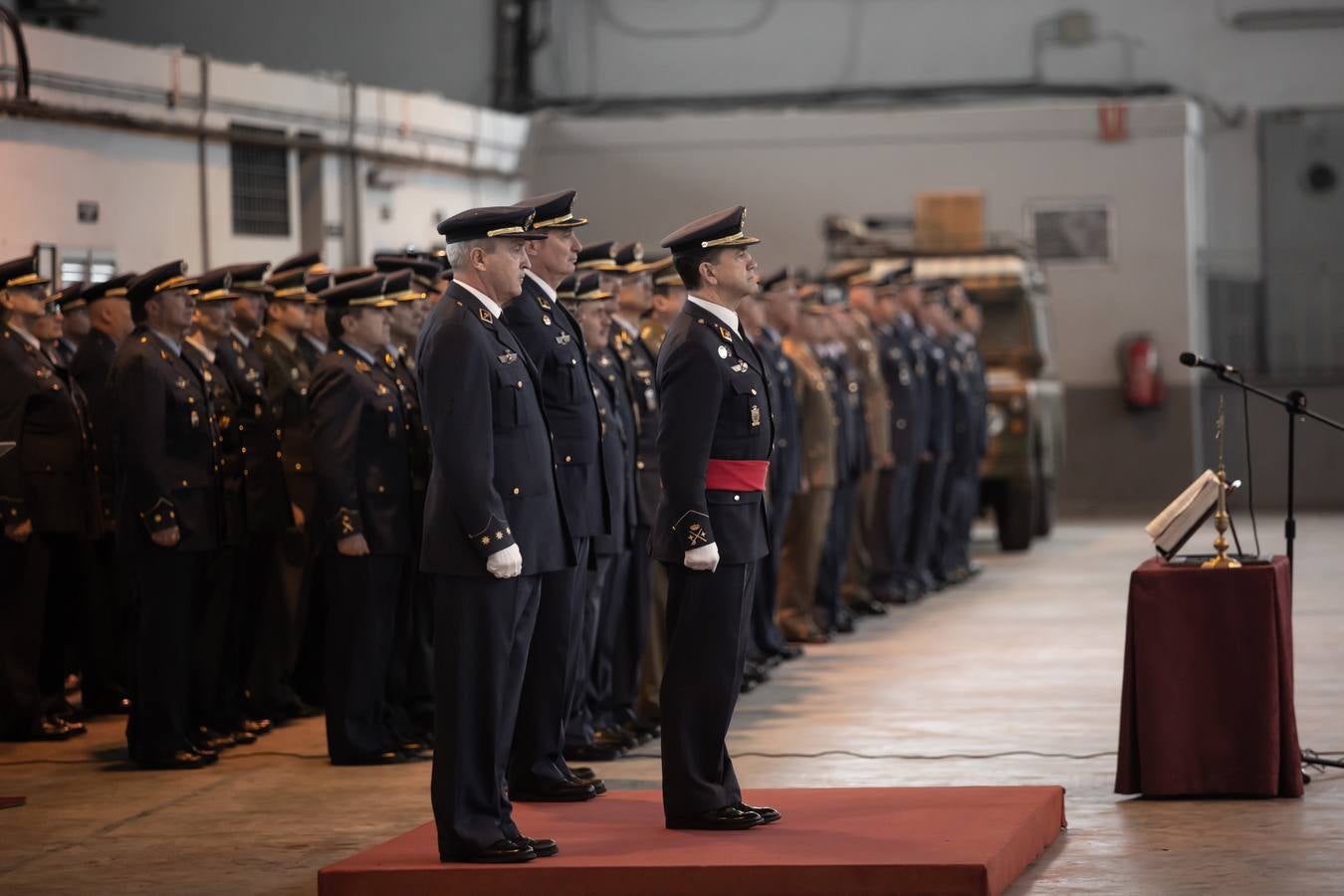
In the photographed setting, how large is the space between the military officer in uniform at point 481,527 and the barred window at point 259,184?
29.0 feet

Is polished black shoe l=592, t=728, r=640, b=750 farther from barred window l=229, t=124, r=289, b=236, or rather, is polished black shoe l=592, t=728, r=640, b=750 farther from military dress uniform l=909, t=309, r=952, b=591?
barred window l=229, t=124, r=289, b=236

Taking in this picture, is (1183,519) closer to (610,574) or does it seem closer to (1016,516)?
(610,574)

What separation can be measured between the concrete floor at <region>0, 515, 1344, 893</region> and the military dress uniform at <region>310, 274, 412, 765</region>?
0.29m

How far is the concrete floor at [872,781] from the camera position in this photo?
630 centimetres

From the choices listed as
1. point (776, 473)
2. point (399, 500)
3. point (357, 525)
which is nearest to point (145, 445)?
point (357, 525)

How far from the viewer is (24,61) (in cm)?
1155

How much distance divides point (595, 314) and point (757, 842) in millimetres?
2889

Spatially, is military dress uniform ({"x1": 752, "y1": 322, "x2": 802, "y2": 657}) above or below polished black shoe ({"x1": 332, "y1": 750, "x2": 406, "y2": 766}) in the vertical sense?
above

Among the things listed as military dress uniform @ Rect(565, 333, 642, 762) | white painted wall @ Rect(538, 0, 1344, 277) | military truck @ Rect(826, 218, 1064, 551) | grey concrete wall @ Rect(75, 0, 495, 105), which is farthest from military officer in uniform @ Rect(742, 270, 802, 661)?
white painted wall @ Rect(538, 0, 1344, 277)

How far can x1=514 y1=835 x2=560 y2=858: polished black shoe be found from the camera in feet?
19.2

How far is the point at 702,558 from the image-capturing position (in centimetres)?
611

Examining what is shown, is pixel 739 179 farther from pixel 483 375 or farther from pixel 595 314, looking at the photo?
pixel 483 375

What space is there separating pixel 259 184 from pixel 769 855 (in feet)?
32.9

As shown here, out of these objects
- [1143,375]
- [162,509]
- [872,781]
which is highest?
[1143,375]
